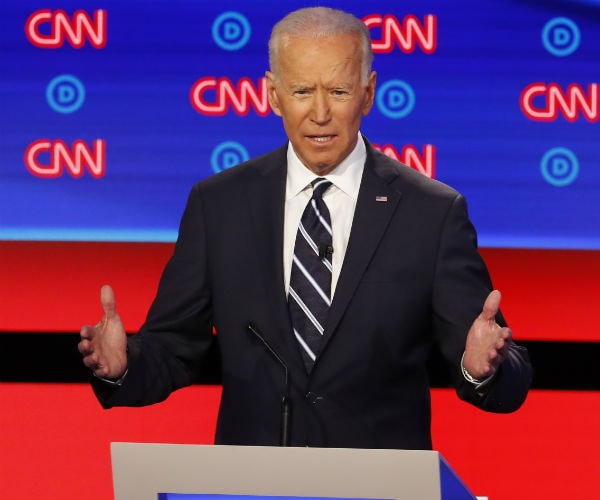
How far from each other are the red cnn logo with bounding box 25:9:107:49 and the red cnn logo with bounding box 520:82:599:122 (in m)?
1.16

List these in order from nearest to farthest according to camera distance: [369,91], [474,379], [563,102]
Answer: [474,379] < [369,91] < [563,102]

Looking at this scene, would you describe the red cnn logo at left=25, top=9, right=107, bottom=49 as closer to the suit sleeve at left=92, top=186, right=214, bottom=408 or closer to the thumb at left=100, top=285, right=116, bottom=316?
the suit sleeve at left=92, top=186, right=214, bottom=408

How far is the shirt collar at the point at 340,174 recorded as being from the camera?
81.7 inches

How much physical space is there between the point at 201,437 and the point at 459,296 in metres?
1.25

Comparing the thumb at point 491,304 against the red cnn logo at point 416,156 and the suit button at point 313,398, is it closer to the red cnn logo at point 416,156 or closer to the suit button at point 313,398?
the suit button at point 313,398

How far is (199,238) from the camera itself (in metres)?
2.12

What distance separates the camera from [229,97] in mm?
3090

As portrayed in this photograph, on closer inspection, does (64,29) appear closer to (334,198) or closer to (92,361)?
(334,198)

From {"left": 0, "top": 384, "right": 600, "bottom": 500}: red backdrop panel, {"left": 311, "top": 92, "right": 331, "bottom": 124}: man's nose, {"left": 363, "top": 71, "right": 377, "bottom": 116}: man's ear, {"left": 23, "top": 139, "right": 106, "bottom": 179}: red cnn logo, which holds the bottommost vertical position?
{"left": 0, "top": 384, "right": 600, "bottom": 500}: red backdrop panel

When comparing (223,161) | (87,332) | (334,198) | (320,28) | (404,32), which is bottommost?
(87,332)

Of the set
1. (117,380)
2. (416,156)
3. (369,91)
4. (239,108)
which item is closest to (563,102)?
(416,156)

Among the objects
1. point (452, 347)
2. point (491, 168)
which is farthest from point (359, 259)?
point (491, 168)

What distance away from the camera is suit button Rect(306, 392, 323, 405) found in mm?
1975

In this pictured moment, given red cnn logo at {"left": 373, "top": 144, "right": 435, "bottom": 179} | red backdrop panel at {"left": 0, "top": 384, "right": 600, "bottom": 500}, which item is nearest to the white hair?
red cnn logo at {"left": 373, "top": 144, "right": 435, "bottom": 179}
